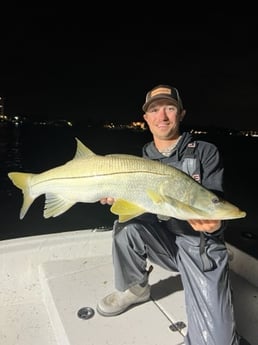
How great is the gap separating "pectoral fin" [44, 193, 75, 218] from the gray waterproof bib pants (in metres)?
0.54

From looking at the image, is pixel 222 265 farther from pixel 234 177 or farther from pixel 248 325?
pixel 234 177

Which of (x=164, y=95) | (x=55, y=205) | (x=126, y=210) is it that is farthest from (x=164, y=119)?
(x=55, y=205)

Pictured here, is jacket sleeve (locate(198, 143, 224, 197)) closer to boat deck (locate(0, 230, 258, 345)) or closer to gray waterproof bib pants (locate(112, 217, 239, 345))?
gray waterproof bib pants (locate(112, 217, 239, 345))

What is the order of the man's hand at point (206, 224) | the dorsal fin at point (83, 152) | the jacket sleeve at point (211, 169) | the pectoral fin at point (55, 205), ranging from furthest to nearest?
the pectoral fin at point (55, 205) < the dorsal fin at point (83, 152) < the jacket sleeve at point (211, 169) < the man's hand at point (206, 224)

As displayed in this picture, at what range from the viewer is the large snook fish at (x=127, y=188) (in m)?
2.67

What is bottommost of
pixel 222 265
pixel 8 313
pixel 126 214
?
pixel 8 313

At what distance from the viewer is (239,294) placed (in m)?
3.85

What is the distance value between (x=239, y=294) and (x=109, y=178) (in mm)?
2088

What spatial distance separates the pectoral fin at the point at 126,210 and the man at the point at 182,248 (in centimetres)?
23

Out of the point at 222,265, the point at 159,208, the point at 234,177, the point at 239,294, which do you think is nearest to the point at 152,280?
the point at 239,294

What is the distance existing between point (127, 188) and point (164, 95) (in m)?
1.05

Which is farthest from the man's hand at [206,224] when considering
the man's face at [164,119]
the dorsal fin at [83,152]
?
the dorsal fin at [83,152]

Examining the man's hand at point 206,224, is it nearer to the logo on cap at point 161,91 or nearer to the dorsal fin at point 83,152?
the dorsal fin at point 83,152

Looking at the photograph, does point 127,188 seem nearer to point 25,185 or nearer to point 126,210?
point 126,210
